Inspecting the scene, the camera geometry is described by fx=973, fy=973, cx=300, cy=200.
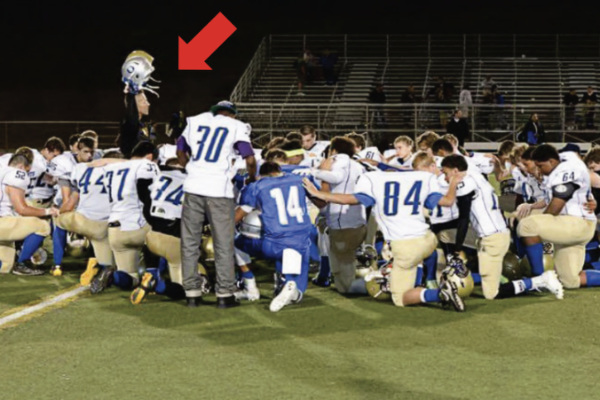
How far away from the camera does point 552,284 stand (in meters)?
8.01

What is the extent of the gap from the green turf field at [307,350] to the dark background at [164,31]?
25.5 meters

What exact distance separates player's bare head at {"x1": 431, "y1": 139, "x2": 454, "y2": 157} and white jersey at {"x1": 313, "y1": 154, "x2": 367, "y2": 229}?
104 centimetres

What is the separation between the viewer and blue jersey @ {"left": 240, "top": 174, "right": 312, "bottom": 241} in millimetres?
7957

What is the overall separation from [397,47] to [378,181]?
2568 centimetres

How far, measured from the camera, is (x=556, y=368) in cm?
578

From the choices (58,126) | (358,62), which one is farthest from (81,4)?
(358,62)

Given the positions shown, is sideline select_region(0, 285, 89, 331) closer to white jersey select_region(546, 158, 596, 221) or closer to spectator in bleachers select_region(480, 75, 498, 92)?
white jersey select_region(546, 158, 596, 221)

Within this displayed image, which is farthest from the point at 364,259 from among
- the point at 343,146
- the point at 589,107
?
the point at 589,107

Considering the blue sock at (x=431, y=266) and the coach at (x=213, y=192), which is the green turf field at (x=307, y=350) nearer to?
the coach at (x=213, y=192)

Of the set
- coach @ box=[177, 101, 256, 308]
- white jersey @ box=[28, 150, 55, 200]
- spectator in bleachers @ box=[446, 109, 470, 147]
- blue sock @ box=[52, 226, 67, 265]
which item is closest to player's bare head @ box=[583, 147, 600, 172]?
coach @ box=[177, 101, 256, 308]

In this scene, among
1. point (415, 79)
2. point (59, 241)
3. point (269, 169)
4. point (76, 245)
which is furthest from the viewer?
point (415, 79)

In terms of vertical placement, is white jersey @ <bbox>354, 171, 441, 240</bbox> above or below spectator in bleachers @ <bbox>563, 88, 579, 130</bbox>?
below

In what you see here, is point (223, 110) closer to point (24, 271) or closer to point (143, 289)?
point (143, 289)

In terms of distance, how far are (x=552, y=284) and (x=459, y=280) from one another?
815mm
